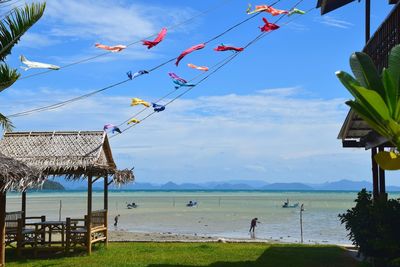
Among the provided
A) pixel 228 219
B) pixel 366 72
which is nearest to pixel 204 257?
pixel 366 72

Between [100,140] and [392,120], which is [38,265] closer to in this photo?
[100,140]

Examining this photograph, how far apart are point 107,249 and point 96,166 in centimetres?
261

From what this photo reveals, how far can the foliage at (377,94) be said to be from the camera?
3686 millimetres

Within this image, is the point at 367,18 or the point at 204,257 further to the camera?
the point at 204,257

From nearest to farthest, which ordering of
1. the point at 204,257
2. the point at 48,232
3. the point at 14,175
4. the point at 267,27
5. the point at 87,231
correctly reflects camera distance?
the point at 267,27
the point at 14,175
the point at 204,257
the point at 87,231
the point at 48,232

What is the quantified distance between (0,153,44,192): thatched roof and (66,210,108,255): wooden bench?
2.41m

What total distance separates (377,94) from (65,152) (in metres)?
10.5

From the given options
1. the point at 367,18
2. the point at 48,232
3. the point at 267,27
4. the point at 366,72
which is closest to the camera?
the point at 366,72

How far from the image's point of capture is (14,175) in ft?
33.0

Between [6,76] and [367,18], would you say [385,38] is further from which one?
[6,76]

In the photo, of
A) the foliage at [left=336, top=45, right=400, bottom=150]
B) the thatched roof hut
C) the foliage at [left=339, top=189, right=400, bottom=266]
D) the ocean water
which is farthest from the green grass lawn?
the ocean water

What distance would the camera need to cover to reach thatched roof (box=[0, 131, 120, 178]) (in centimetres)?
1270

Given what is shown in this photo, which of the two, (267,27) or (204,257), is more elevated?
(267,27)

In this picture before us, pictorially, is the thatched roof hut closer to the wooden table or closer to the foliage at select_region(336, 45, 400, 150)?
the wooden table
